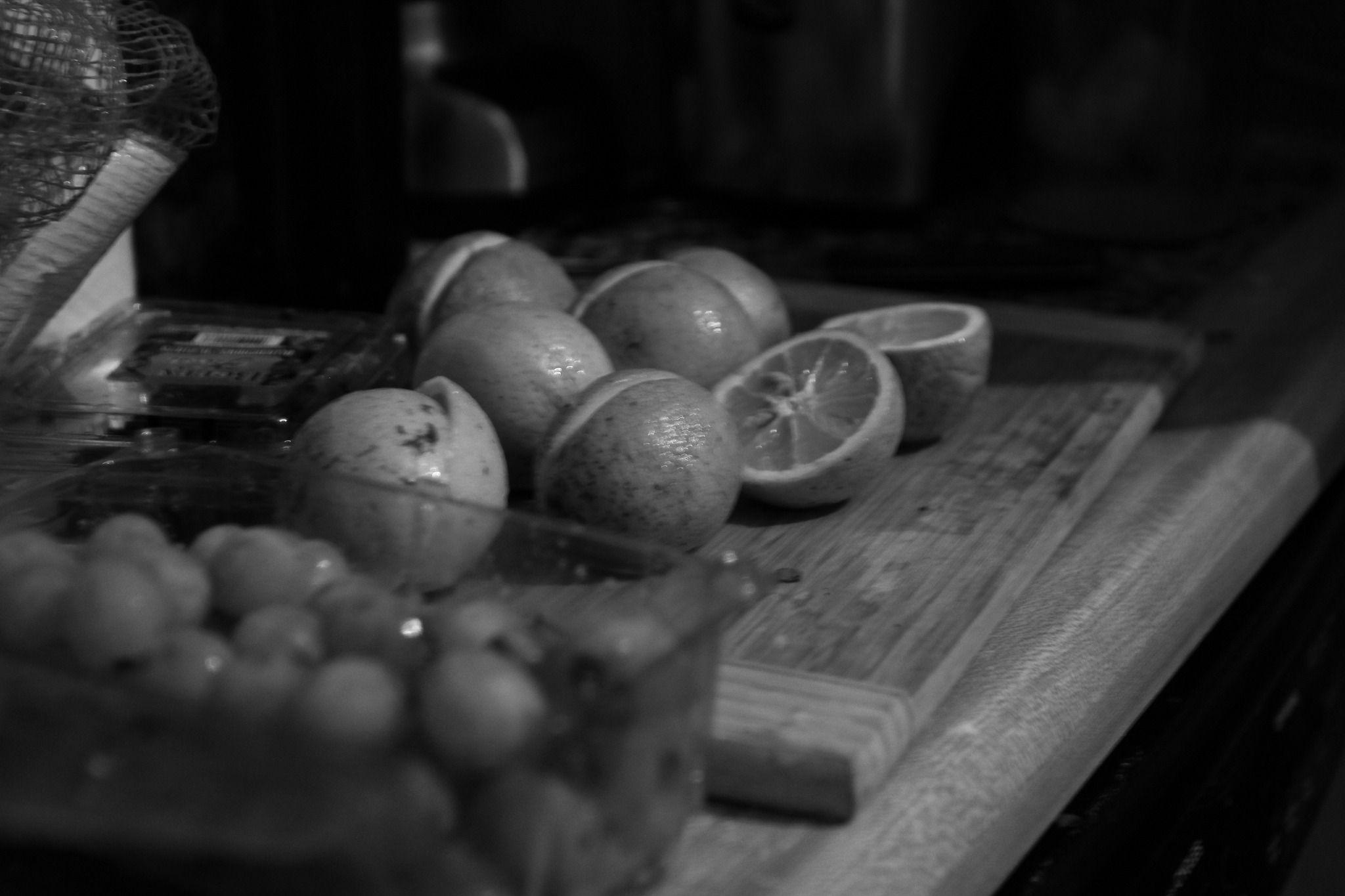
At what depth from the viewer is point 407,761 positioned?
57 centimetres

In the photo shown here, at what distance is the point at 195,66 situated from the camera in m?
1.02

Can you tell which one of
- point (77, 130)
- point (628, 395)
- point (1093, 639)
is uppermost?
point (77, 130)

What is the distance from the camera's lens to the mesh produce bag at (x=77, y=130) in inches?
36.3

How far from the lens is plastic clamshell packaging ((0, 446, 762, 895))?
21.7 inches

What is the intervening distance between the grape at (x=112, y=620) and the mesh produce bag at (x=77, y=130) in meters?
0.41

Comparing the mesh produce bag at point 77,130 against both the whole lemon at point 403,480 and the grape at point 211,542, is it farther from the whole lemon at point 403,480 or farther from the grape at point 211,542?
the grape at point 211,542

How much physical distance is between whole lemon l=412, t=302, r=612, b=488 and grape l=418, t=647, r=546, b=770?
1.44 feet

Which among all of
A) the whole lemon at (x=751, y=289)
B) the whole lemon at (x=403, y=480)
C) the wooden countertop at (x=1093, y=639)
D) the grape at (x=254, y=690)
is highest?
the grape at (x=254, y=690)

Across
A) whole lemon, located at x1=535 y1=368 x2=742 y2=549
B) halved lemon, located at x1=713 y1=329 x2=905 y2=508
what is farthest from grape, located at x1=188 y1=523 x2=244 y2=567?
halved lemon, located at x1=713 y1=329 x2=905 y2=508

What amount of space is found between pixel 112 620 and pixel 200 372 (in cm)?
49

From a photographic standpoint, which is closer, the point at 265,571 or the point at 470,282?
the point at 265,571

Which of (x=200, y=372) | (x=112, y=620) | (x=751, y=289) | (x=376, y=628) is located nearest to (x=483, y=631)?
(x=376, y=628)

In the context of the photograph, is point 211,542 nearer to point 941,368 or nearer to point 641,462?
point 641,462

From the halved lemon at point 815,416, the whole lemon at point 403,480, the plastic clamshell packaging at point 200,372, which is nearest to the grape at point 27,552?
the whole lemon at point 403,480
